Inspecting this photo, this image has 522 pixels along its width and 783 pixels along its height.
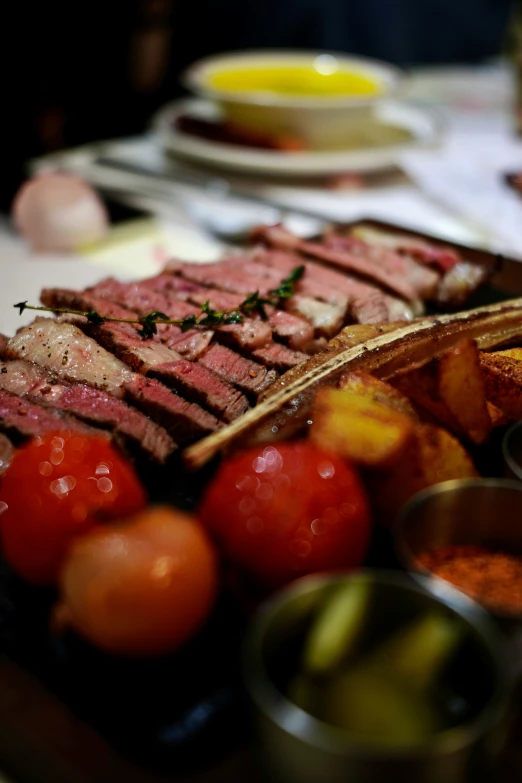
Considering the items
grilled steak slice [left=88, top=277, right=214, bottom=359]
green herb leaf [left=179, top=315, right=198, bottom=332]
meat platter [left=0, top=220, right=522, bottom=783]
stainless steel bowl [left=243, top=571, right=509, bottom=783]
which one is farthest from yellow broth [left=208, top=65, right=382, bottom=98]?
stainless steel bowl [left=243, top=571, right=509, bottom=783]

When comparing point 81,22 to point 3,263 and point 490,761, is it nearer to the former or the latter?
point 3,263

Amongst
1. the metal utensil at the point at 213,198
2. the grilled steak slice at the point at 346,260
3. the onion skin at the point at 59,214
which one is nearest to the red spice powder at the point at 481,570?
the grilled steak slice at the point at 346,260

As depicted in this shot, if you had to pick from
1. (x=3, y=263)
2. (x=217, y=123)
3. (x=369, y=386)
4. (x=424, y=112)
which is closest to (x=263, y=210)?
(x=217, y=123)

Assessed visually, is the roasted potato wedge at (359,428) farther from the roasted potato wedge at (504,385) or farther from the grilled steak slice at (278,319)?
the grilled steak slice at (278,319)

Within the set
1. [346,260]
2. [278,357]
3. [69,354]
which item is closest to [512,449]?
[278,357]

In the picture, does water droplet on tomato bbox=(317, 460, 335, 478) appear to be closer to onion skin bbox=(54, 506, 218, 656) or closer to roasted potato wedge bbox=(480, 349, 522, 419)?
onion skin bbox=(54, 506, 218, 656)

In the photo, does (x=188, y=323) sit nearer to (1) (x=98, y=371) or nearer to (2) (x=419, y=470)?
(1) (x=98, y=371)
